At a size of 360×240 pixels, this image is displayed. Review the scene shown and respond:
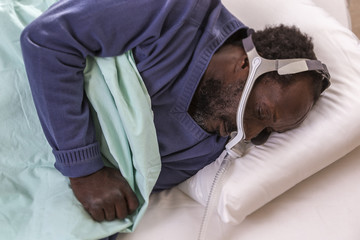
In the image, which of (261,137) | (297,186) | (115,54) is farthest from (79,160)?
(297,186)

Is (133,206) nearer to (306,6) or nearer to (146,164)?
(146,164)

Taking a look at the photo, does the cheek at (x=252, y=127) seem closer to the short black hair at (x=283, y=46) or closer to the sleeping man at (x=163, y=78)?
the sleeping man at (x=163, y=78)

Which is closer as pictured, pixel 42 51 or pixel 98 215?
pixel 42 51

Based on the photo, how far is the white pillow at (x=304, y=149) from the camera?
1.16 m

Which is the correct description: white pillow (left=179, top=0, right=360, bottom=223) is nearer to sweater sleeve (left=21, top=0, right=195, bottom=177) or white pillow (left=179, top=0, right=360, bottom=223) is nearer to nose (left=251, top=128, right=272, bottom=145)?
nose (left=251, top=128, right=272, bottom=145)

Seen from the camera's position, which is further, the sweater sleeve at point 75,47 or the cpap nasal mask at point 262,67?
the cpap nasal mask at point 262,67

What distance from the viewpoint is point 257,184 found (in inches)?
45.7

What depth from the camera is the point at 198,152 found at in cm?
122

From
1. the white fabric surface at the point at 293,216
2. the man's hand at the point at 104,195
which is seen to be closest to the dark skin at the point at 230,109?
the man's hand at the point at 104,195

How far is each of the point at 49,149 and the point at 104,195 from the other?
211 mm

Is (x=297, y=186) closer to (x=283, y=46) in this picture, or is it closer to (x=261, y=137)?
(x=261, y=137)

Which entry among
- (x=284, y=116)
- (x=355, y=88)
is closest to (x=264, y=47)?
(x=284, y=116)

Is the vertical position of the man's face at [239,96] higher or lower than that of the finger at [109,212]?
higher

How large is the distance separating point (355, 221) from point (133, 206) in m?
0.61
